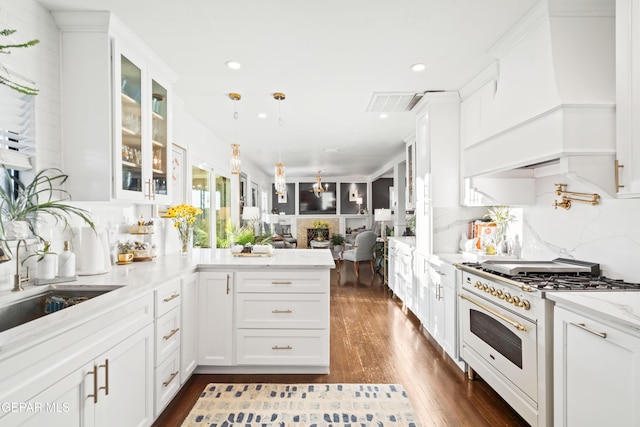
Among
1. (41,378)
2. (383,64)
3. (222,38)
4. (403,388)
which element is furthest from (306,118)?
(41,378)

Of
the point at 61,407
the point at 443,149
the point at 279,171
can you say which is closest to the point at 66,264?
the point at 61,407

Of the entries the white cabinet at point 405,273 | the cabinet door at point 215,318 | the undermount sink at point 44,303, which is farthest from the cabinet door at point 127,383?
the white cabinet at point 405,273

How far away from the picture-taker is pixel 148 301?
186cm

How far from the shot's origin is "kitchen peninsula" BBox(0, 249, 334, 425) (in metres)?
1.15

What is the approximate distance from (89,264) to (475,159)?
2791 millimetres

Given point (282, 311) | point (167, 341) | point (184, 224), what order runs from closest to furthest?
point (167, 341) → point (282, 311) → point (184, 224)

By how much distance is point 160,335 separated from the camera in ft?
6.52

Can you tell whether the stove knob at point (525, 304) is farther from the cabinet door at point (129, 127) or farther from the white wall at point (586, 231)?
the cabinet door at point (129, 127)

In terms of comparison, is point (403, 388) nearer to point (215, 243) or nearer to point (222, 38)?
point (222, 38)

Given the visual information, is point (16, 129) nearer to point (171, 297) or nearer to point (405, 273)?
point (171, 297)

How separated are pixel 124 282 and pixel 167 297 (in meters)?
0.30

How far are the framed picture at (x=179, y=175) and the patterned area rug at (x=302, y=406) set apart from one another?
6.94 feet

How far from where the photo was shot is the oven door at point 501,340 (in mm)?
1804

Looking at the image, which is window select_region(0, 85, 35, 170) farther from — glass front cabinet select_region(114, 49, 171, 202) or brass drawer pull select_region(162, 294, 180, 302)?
brass drawer pull select_region(162, 294, 180, 302)
